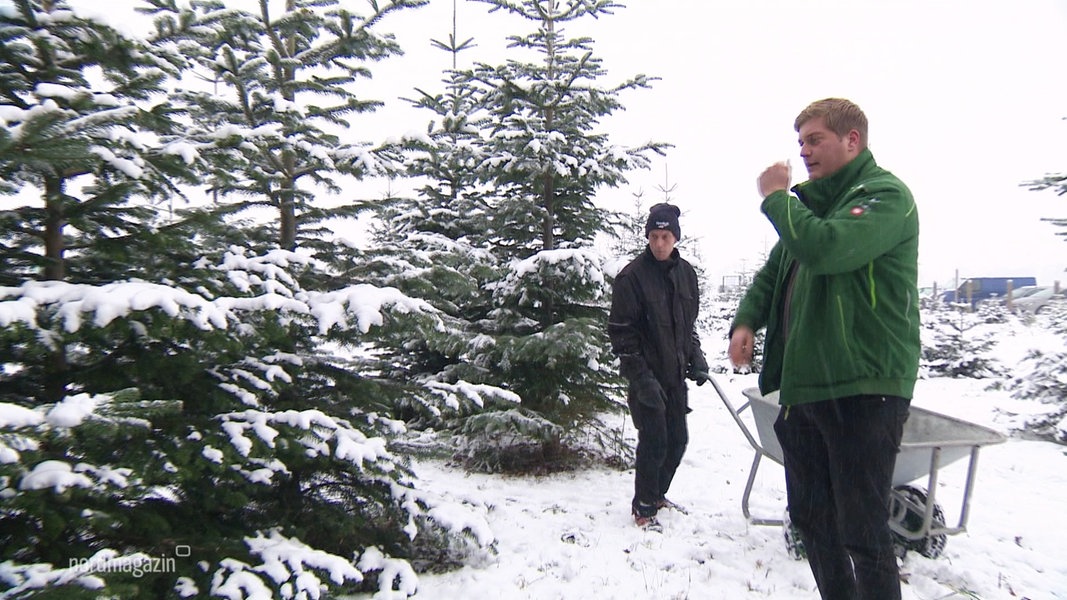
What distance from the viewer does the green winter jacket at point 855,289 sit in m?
2.06

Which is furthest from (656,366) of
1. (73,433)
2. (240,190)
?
(73,433)

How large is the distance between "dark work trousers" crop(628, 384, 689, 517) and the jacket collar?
2046 mm

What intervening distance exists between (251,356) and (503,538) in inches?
84.1

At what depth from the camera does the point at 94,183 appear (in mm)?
2736

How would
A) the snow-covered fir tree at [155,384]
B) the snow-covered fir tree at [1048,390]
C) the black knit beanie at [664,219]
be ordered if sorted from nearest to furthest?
the snow-covered fir tree at [155,384] → the black knit beanie at [664,219] → the snow-covered fir tree at [1048,390]

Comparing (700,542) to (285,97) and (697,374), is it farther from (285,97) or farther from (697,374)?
(285,97)

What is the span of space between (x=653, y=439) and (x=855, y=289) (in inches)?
89.8

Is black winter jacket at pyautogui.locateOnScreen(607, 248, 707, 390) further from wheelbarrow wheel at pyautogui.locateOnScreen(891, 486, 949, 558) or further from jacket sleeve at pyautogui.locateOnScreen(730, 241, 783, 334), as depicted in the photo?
wheelbarrow wheel at pyautogui.locateOnScreen(891, 486, 949, 558)

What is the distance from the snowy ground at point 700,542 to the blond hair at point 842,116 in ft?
8.33

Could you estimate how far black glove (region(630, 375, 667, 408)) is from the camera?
416 centimetres

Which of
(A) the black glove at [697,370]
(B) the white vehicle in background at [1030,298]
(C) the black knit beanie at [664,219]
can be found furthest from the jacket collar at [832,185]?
(B) the white vehicle in background at [1030,298]

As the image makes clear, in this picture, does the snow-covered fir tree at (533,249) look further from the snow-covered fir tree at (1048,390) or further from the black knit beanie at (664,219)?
the snow-covered fir tree at (1048,390)

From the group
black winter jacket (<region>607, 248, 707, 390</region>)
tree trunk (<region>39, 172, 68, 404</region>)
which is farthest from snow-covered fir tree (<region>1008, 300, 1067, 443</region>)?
tree trunk (<region>39, 172, 68, 404</region>)

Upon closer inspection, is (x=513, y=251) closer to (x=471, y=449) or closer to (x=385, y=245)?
(x=471, y=449)
